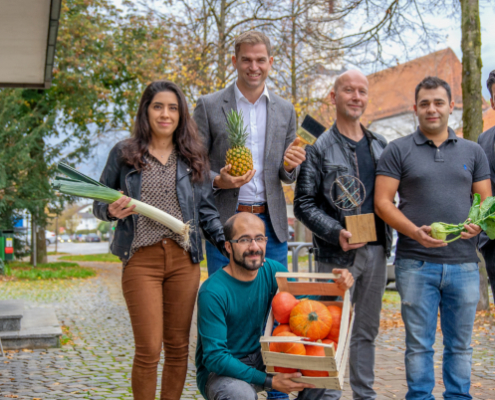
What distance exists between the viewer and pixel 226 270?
3402 mm

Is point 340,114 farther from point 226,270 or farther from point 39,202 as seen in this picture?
point 39,202

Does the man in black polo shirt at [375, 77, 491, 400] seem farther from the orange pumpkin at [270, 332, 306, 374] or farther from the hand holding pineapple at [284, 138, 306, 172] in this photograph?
the orange pumpkin at [270, 332, 306, 374]

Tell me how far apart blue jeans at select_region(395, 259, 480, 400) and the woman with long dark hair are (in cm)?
140

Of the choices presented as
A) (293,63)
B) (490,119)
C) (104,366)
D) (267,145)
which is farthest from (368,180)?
(293,63)

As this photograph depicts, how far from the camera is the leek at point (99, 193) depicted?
3.23m

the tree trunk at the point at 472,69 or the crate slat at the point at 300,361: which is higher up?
the tree trunk at the point at 472,69

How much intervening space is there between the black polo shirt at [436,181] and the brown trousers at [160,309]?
1522mm

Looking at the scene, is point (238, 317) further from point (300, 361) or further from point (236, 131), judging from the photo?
point (236, 131)

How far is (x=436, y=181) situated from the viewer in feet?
12.6

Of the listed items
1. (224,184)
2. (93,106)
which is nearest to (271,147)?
(224,184)

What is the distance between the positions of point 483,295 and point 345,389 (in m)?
5.27

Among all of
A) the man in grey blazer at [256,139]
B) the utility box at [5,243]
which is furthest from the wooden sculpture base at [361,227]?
the utility box at [5,243]

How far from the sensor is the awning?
5711mm

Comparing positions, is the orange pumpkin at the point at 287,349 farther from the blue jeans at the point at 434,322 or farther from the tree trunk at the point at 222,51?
the tree trunk at the point at 222,51
